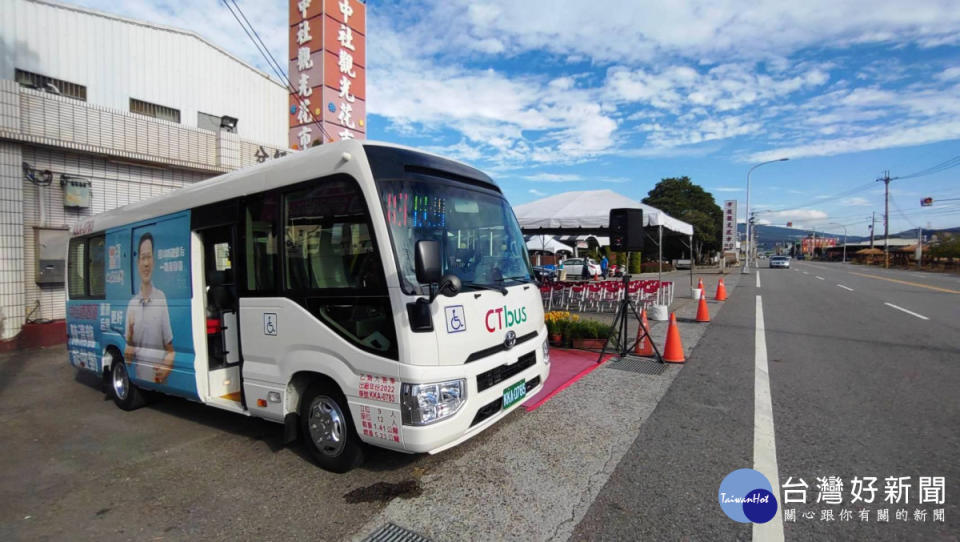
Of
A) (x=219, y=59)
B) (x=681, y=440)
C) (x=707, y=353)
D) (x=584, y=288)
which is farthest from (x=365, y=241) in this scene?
(x=219, y=59)

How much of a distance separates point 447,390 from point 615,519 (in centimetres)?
137

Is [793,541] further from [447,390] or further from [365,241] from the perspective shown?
[365,241]

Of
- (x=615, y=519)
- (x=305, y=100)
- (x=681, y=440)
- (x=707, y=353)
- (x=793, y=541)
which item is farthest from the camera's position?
(x=305, y=100)

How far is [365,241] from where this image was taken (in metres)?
3.34

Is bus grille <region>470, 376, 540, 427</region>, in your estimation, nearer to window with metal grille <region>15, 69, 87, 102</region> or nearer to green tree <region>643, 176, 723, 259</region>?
window with metal grille <region>15, 69, 87, 102</region>

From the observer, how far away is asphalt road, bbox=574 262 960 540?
9.47ft

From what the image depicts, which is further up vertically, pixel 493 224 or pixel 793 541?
pixel 493 224

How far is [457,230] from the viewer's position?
12.1 ft

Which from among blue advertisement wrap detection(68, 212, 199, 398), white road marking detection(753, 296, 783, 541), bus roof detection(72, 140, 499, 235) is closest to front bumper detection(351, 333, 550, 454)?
bus roof detection(72, 140, 499, 235)

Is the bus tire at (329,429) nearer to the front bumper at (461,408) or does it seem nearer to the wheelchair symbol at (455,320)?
the front bumper at (461,408)

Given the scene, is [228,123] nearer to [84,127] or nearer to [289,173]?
[84,127]

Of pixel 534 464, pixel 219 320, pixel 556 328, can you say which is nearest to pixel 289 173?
pixel 219 320

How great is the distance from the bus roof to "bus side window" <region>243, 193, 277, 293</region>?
143 mm

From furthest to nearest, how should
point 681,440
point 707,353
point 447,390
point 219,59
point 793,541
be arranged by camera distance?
point 219,59
point 707,353
point 681,440
point 447,390
point 793,541
